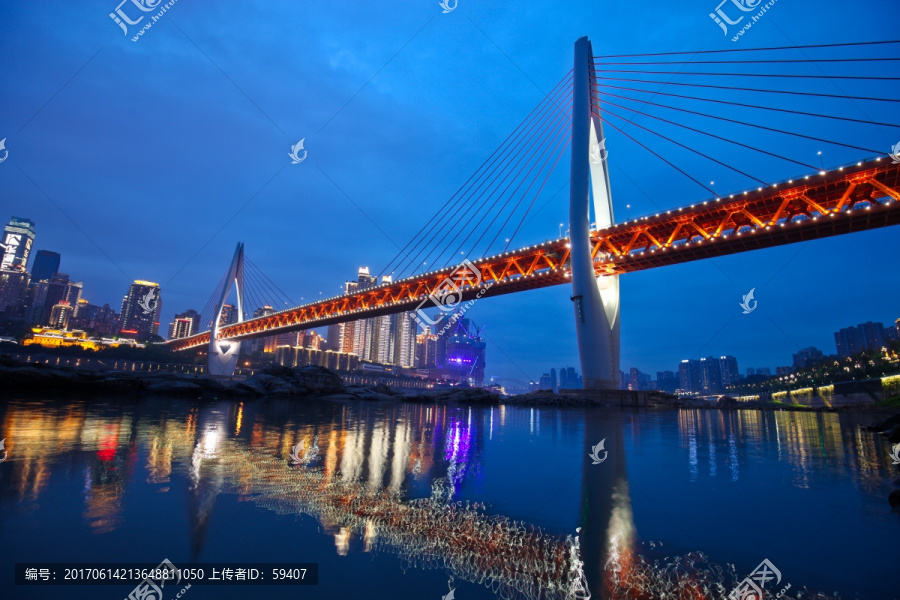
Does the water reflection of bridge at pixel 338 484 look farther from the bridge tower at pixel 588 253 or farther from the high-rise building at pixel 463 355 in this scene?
the high-rise building at pixel 463 355

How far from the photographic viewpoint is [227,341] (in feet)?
254

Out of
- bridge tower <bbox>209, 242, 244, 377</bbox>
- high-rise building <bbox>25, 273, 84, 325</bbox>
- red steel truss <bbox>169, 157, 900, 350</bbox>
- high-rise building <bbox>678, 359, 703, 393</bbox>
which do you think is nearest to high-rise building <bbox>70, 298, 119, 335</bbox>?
high-rise building <bbox>25, 273, 84, 325</bbox>

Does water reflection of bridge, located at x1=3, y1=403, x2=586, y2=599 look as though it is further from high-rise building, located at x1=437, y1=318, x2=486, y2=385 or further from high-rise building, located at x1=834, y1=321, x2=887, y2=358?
high-rise building, located at x1=834, y1=321, x2=887, y2=358

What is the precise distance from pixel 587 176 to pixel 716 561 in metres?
32.8

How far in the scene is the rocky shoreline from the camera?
75.5 feet

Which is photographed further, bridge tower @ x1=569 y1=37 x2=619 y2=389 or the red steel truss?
bridge tower @ x1=569 y1=37 x2=619 y2=389

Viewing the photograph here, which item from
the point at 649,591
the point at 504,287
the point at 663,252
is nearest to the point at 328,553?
the point at 649,591

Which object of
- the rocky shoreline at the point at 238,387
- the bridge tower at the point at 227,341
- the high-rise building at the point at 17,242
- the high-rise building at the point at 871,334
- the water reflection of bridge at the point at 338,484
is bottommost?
the water reflection of bridge at the point at 338,484

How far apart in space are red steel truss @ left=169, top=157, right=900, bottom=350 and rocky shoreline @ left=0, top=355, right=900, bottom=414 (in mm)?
12462

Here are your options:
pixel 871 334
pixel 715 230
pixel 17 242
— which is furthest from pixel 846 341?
pixel 17 242

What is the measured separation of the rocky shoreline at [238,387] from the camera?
23.0m

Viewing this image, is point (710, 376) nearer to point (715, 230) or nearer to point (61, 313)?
point (715, 230)

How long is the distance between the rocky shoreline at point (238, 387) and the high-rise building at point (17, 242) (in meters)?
170

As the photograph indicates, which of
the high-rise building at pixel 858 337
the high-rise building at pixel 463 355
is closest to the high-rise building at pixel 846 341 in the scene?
the high-rise building at pixel 858 337
